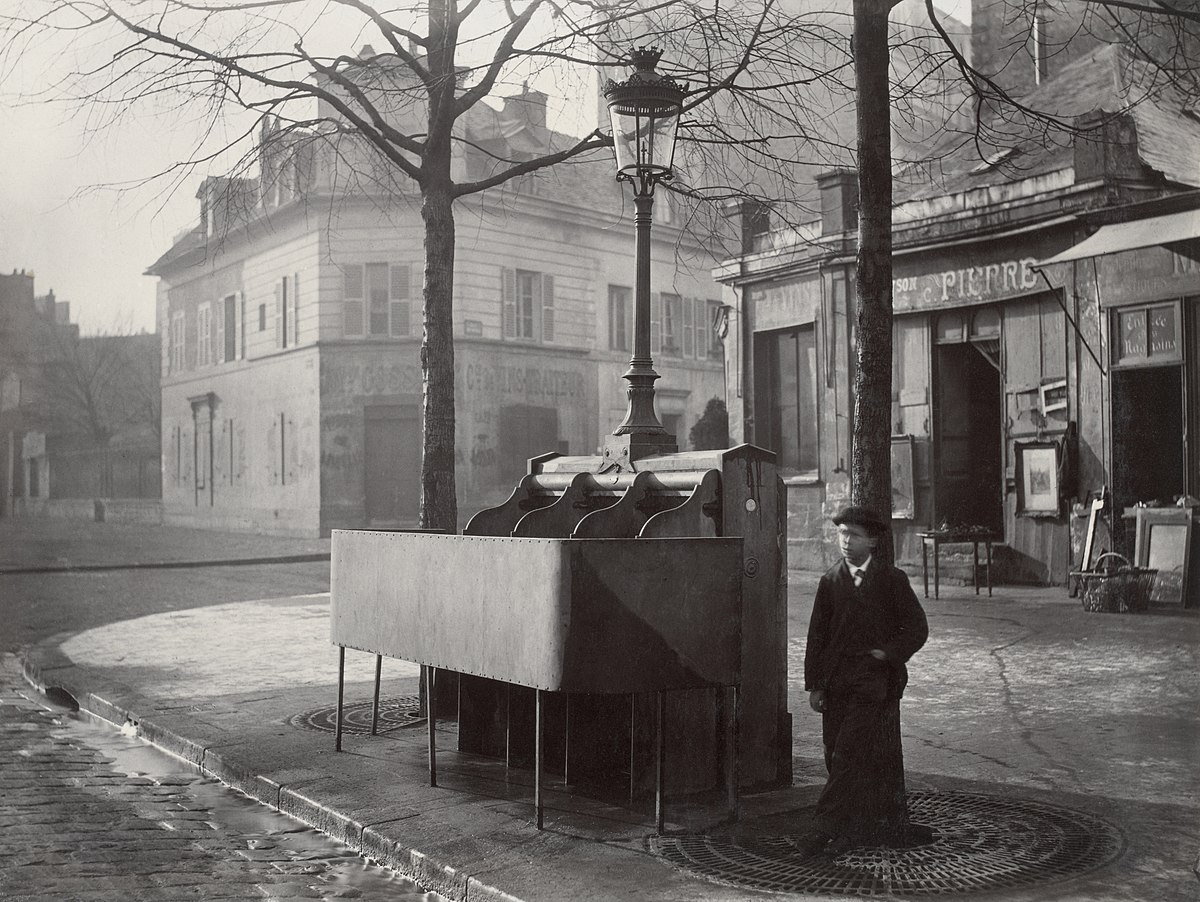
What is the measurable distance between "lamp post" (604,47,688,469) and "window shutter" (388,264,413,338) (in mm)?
23614

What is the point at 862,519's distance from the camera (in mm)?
4746

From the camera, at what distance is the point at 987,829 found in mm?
4953

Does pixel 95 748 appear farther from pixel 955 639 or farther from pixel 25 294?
pixel 25 294

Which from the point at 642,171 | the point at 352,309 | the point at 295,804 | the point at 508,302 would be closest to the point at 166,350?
the point at 352,309

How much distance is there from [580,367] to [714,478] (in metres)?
27.2

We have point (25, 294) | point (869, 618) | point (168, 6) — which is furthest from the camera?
point (25, 294)

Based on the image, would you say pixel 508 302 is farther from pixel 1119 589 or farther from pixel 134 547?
pixel 1119 589

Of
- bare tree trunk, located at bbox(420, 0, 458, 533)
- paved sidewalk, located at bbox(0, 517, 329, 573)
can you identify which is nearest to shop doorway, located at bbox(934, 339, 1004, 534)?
bare tree trunk, located at bbox(420, 0, 458, 533)

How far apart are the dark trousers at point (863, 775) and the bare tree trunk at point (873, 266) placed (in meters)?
1.14

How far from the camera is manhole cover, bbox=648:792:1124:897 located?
4.28m

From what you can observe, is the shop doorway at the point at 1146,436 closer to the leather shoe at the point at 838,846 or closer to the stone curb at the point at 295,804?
the leather shoe at the point at 838,846

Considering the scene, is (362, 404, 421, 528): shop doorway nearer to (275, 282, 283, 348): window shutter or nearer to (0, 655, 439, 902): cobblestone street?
(275, 282, 283, 348): window shutter

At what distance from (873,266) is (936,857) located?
101 inches

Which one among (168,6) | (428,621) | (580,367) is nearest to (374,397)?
(580,367)
